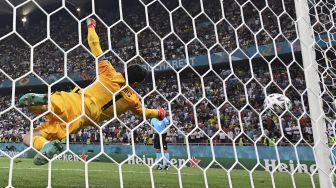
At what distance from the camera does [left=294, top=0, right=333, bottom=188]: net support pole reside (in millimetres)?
1791

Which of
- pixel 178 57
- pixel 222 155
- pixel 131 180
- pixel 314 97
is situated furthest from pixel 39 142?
pixel 178 57

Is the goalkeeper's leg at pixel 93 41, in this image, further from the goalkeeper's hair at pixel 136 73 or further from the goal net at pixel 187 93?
the goalkeeper's hair at pixel 136 73

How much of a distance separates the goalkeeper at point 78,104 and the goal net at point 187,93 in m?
0.03

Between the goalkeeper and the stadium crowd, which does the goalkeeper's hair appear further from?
the stadium crowd

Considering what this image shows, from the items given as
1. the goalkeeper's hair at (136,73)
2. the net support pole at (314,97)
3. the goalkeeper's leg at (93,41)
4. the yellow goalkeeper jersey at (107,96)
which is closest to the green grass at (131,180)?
the yellow goalkeeper jersey at (107,96)

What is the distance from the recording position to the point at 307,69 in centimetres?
191

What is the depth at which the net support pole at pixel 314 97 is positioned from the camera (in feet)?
5.88

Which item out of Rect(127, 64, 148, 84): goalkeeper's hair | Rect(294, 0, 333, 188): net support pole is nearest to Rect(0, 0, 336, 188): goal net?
Rect(294, 0, 333, 188): net support pole

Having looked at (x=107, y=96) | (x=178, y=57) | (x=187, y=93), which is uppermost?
(x=178, y=57)

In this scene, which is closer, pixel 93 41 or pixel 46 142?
pixel 46 142

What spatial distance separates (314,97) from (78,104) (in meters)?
1.51

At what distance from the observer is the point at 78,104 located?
8.63ft

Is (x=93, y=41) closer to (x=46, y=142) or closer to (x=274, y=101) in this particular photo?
(x=46, y=142)

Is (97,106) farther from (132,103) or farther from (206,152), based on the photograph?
(206,152)
